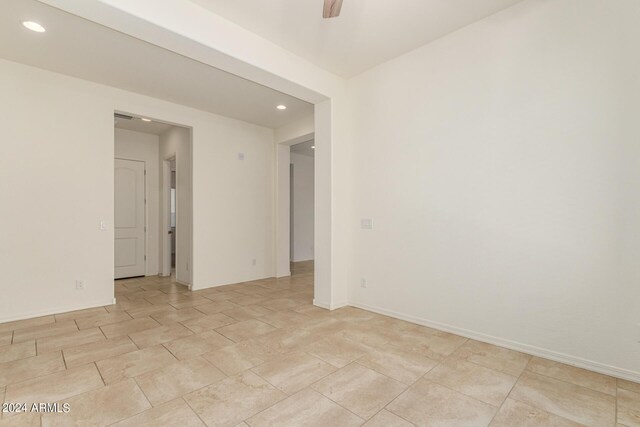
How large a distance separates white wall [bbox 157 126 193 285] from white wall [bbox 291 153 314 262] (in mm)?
3204

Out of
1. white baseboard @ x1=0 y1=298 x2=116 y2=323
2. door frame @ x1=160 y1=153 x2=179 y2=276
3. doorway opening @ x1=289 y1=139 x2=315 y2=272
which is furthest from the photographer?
doorway opening @ x1=289 y1=139 x2=315 y2=272

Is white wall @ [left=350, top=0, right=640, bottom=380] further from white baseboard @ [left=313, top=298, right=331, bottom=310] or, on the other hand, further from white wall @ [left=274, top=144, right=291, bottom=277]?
white wall @ [left=274, top=144, right=291, bottom=277]

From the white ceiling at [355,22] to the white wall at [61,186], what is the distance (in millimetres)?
2469

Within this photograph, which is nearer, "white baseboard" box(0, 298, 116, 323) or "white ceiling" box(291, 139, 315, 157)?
"white baseboard" box(0, 298, 116, 323)

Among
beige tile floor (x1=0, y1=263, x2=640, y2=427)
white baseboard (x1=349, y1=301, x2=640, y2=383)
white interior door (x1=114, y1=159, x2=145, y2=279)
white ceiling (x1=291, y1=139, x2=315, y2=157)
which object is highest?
white ceiling (x1=291, y1=139, x2=315, y2=157)

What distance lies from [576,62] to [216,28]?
9.72 ft

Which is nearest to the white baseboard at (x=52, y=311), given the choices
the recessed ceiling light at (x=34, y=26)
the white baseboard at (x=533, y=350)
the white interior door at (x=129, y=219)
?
the white interior door at (x=129, y=219)

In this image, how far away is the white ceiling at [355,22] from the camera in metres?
2.62

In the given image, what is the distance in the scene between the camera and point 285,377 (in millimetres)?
2219

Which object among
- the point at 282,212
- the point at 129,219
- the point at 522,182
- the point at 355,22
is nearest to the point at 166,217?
the point at 129,219

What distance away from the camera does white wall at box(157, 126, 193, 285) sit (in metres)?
5.11

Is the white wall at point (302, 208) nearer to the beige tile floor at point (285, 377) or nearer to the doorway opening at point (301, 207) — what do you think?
the doorway opening at point (301, 207)

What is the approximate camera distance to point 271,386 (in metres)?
2.10

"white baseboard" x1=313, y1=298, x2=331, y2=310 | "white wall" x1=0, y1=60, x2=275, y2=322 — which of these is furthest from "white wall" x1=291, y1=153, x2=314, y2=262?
"white baseboard" x1=313, y1=298, x2=331, y2=310
